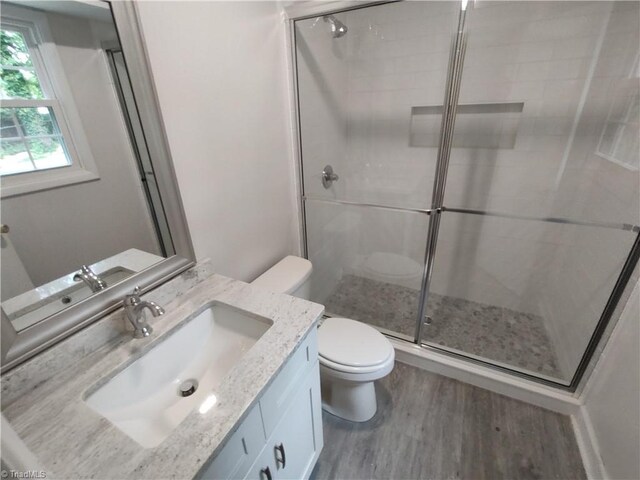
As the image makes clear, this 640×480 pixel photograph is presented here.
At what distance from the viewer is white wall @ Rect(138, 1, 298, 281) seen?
1.01 metres

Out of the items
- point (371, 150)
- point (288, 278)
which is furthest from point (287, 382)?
point (371, 150)

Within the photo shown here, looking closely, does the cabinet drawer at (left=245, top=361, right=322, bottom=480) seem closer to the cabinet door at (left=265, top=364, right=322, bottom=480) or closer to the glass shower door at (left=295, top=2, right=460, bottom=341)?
the cabinet door at (left=265, top=364, right=322, bottom=480)

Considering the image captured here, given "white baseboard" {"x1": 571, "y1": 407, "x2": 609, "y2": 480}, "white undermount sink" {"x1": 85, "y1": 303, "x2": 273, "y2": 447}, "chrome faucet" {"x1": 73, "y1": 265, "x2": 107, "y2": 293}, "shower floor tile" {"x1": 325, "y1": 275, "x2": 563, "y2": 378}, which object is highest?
"chrome faucet" {"x1": 73, "y1": 265, "x2": 107, "y2": 293}

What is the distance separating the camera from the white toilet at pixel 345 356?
4.32 feet

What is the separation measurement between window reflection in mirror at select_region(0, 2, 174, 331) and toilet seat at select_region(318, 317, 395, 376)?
871mm

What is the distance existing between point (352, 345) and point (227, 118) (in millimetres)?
1178

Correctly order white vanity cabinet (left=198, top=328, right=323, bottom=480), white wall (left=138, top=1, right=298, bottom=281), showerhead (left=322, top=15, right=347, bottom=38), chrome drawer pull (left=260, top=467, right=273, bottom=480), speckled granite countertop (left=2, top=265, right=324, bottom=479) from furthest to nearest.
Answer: showerhead (left=322, top=15, right=347, bottom=38)
white wall (left=138, top=1, right=298, bottom=281)
chrome drawer pull (left=260, top=467, right=273, bottom=480)
white vanity cabinet (left=198, top=328, right=323, bottom=480)
speckled granite countertop (left=2, top=265, right=324, bottom=479)

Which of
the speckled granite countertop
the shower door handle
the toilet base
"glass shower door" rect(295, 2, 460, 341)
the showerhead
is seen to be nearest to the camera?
the speckled granite countertop

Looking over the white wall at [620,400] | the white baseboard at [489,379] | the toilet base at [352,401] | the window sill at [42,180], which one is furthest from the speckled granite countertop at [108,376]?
the white wall at [620,400]

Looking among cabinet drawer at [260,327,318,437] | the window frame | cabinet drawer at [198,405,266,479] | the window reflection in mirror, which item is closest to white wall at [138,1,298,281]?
the window reflection in mirror

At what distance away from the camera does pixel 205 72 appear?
1.11m

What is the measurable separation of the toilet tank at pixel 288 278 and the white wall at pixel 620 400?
1.39 meters

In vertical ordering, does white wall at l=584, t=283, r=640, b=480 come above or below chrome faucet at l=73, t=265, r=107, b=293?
below

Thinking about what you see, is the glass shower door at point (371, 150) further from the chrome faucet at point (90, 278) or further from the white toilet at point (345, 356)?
the chrome faucet at point (90, 278)
